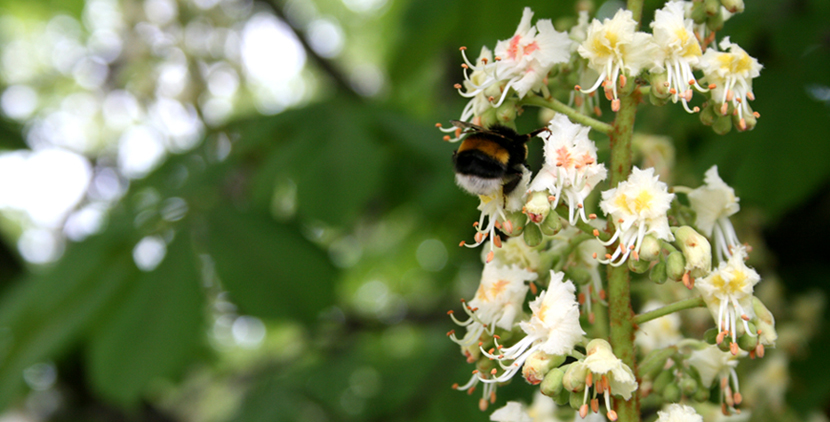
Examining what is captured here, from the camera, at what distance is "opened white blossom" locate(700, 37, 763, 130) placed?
121 centimetres

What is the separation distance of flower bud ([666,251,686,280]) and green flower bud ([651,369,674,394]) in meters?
0.28

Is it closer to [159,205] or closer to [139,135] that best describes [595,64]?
[159,205]

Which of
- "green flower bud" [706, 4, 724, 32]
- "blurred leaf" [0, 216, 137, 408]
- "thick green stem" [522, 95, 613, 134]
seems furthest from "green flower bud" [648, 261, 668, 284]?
"blurred leaf" [0, 216, 137, 408]

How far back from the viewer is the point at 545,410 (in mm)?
1546

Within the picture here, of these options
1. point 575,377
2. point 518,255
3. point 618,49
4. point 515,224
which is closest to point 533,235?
point 515,224

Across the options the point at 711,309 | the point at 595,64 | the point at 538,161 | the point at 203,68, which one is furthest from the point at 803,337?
the point at 203,68

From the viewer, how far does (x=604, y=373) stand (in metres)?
1.09

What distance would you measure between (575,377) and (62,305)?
186 centimetres

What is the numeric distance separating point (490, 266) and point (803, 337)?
5.71ft

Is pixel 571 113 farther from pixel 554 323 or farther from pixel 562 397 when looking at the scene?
pixel 562 397

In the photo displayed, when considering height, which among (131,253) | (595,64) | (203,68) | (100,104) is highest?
(595,64)

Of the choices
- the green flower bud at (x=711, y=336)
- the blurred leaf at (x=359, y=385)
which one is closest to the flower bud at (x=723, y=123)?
the green flower bud at (x=711, y=336)

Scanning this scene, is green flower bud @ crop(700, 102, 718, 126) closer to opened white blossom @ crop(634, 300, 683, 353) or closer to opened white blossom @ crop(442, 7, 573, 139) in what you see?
opened white blossom @ crop(442, 7, 573, 139)

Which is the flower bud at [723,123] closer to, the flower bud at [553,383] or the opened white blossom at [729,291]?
the opened white blossom at [729,291]
